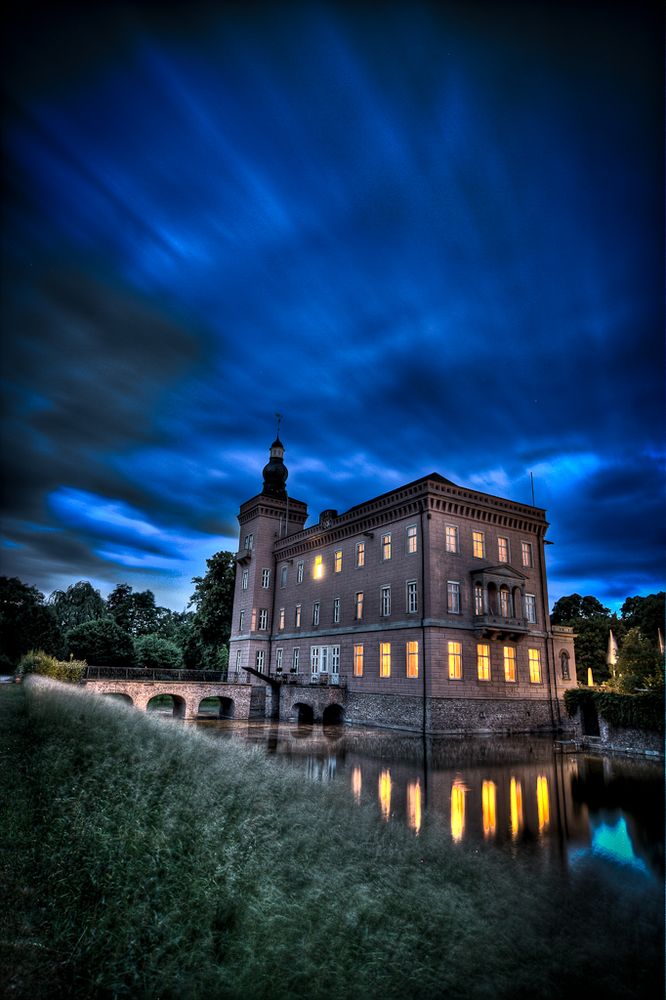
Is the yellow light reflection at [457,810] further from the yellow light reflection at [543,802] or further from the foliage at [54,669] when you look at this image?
the foliage at [54,669]

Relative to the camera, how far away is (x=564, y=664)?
3381 centimetres

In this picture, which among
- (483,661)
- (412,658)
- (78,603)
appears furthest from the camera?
(78,603)

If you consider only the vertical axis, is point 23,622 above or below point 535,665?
above

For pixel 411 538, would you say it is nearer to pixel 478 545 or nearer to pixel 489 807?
pixel 478 545

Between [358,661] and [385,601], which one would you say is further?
[358,661]

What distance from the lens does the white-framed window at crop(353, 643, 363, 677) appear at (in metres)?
33.2

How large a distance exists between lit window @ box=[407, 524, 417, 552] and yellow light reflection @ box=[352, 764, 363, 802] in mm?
15127

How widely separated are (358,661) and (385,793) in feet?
66.2

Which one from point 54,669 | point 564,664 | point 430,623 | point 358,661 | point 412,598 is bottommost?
point 54,669

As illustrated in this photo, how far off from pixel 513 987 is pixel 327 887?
269 centimetres

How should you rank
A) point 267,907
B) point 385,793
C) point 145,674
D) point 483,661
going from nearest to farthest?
point 267,907
point 385,793
point 483,661
point 145,674

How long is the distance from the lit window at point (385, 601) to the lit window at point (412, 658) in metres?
2.84

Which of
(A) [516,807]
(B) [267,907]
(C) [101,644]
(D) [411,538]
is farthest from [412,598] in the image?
(C) [101,644]

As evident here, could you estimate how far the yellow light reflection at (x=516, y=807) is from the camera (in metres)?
10.8
